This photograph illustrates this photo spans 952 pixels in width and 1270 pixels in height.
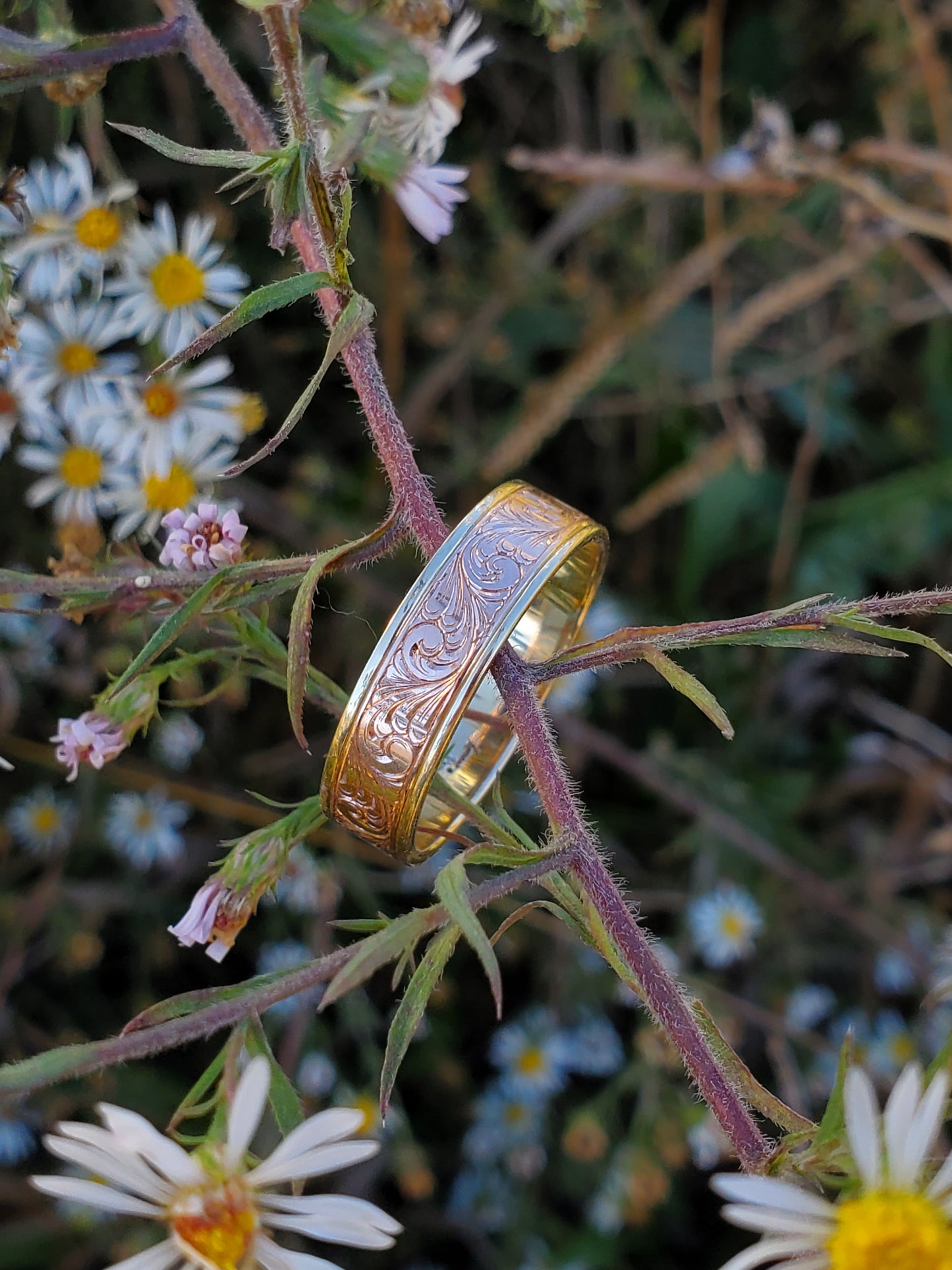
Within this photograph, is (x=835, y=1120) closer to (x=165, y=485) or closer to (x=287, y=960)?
(x=165, y=485)

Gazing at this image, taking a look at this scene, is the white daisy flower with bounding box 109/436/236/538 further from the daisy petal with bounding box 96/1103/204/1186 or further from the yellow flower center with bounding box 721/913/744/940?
the yellow flower center with bounding box 721/913/744/940

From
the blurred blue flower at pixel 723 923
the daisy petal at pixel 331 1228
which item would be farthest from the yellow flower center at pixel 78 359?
the blurred blue flower at pixel 723 923

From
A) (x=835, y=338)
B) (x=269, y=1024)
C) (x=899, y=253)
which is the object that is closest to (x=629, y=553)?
(x=835, y=338)

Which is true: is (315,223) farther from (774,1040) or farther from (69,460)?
(774,1040)

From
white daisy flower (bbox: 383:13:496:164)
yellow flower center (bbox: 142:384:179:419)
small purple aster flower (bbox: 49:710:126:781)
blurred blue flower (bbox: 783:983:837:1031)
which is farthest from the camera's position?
blurred blue flower (bbox: 783:983:837:1031)

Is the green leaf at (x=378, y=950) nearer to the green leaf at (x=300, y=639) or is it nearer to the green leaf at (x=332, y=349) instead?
the green leaf at (x=300, y=639)

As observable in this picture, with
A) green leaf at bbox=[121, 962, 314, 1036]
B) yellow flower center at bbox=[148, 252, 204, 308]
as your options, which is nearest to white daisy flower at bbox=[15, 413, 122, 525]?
yellow flower center at bbox=[148, 252, 204, 308]
